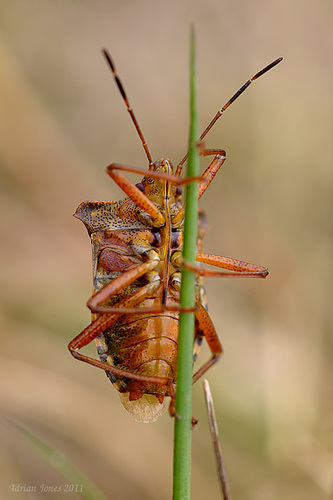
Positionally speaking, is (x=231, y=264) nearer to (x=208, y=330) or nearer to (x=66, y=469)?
(x=208, y=330)

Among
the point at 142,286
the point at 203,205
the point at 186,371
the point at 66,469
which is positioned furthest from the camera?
the point at 203,205

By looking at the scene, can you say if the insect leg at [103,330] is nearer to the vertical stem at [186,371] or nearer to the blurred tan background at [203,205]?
the vertical stem at [186,371]

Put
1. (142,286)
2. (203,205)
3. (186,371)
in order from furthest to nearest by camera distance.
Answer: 1. (203,205)
2. (142,286)
3. (186,371)

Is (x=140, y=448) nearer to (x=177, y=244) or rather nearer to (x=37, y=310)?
(x=37, y=310)

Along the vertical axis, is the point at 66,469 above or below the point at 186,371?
below

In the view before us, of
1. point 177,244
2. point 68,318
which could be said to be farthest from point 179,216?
Answer: point 68,318

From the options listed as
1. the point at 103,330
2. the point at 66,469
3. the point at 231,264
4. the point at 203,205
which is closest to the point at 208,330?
the point at 231,264

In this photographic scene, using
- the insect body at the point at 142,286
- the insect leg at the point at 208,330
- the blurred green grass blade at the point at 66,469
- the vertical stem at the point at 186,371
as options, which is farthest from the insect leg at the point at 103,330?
the vertical stem at the point at 186,371
